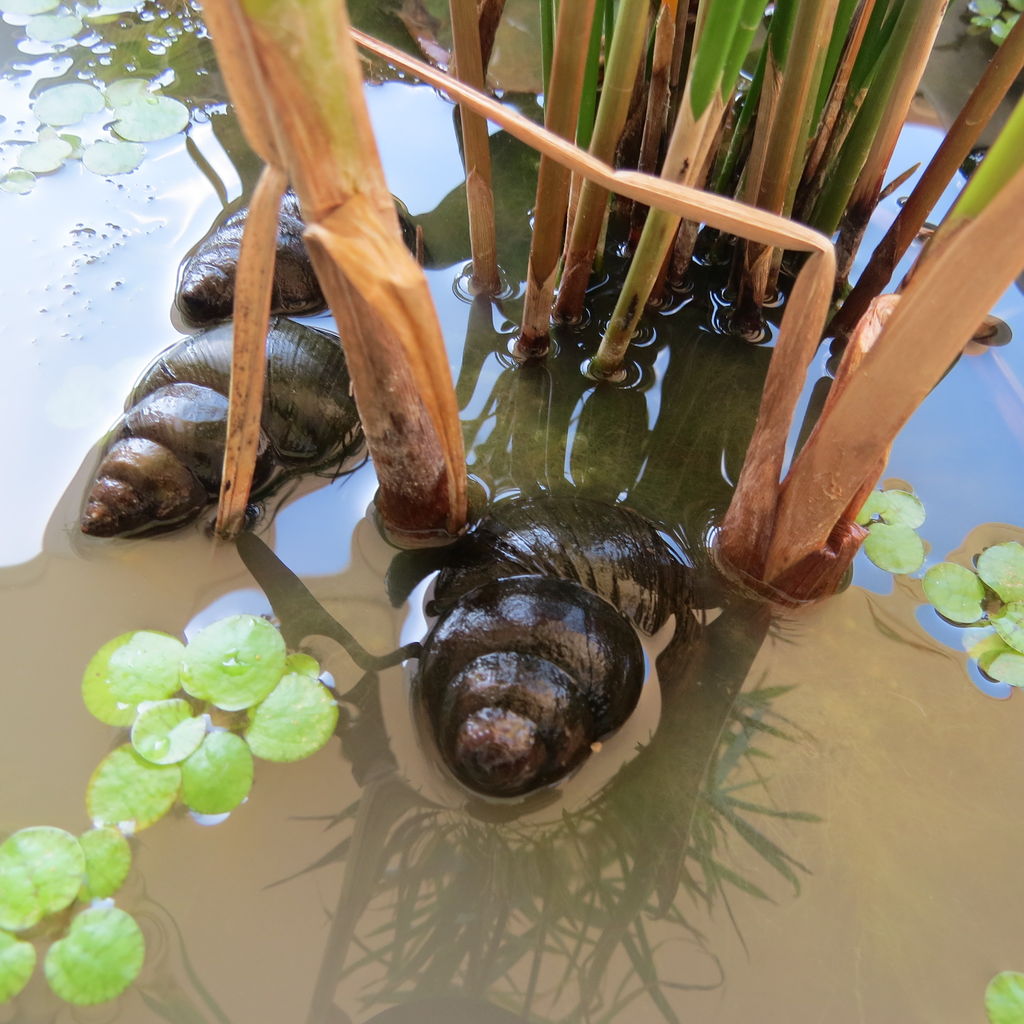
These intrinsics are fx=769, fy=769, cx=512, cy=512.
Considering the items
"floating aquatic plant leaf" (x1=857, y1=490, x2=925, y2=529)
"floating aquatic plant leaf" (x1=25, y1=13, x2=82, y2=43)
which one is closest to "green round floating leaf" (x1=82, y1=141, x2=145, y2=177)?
"floating aquatic plant leaf" (x1=25, y1=13, x2=82, y2=43)

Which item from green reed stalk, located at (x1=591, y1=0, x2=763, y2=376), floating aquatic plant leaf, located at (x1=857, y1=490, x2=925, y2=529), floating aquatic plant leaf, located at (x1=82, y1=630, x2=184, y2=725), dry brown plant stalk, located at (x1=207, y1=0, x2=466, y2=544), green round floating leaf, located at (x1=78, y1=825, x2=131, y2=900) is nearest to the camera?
dry brown plant stalk, located at (x1=207, y1=0, x2=466, y2=544)

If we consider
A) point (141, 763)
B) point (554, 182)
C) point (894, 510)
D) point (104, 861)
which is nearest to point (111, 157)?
point (554, 182)

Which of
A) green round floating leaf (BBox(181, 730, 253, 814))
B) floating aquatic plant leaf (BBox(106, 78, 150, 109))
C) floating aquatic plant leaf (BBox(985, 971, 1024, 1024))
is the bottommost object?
floating aquatic plant leaf (BBox(985, 971, 1024, 1024))

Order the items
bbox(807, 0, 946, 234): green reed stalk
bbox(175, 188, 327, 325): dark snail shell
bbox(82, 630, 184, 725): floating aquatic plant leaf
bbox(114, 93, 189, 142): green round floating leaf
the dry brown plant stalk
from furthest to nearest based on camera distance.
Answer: bbox(114, 93, 189, 142): green round floating leaf → bbox(175, 188, 327, 325): dark snail shell → bbox(807, 0, 946, 234): green reed stalk → bbox(82, 630, 184, 725): floating aquatic plant leaf → the dry brown plant stalk

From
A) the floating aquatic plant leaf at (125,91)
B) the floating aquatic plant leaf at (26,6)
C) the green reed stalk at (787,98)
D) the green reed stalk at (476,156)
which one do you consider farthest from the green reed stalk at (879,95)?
the floating aquatic plant leaf at (26,6)

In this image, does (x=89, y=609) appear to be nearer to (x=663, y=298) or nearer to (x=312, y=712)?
(x=312, y=712)

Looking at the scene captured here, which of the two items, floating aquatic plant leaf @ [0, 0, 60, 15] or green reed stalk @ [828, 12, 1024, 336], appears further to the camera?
floating aquatic plant leaf @ [0, 0, 60, 15]

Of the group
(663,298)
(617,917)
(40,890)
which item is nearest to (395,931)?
(617,917)

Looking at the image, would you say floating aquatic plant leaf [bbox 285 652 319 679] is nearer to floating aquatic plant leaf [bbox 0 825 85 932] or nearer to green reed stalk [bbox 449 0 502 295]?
floating aquatic plant leaf [bbox 0 825 85 932]
